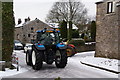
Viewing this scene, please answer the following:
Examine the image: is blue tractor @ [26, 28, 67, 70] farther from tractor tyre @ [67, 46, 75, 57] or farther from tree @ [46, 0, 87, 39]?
tree @ [46, 0, 87, 39]

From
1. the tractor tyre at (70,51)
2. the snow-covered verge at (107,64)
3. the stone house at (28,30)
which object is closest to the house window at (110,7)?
the snow-covered verge at (107,64)

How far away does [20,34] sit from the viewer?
4500 centimetres

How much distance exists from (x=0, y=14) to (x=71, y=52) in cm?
878

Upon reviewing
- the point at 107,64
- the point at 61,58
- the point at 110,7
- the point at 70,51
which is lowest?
Answer: the point at 107,64

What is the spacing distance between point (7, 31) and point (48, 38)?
247cm

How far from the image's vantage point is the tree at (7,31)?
34.6ft

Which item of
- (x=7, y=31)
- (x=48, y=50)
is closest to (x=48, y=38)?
(x=48, y=50)

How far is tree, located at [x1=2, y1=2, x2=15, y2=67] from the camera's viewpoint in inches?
416

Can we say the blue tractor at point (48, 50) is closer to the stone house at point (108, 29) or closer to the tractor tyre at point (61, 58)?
the tractor tyre at point (61, 58)

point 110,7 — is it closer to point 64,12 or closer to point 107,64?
point 107,64

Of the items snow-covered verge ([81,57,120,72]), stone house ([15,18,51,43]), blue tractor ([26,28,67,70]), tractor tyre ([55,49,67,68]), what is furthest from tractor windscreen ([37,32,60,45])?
stone house ([15,18,51,43])

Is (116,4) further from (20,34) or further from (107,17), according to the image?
(20,34)

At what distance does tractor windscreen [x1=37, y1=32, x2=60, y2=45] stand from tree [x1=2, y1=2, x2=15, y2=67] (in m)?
1.82

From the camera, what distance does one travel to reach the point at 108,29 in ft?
48.9
